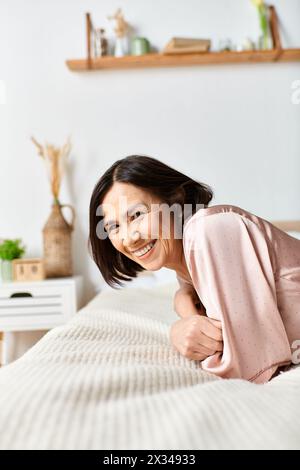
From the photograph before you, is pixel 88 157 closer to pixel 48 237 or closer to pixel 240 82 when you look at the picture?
pixel 48 237

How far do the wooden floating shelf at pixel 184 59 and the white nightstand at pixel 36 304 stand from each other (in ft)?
4.05

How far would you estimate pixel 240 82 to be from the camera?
10.2 feet

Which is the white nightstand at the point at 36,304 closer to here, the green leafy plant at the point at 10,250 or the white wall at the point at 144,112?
the green leafy plant at the point at 10,250

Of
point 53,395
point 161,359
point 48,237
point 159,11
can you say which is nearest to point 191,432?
point 53,395

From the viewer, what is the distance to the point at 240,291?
0.86 m

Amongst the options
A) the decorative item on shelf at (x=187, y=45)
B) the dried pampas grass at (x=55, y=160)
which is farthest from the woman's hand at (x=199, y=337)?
the decorative item on shelf at (x=187, y=45)

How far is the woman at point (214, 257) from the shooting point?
0.86 meters

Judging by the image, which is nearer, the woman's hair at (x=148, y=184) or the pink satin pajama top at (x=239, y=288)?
the pink satin pajama top at (x=239, y=288)

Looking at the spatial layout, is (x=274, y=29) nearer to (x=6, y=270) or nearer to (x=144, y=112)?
(x=144, y=112)

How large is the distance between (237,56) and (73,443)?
2813 millimetres

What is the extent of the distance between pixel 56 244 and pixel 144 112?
93cm

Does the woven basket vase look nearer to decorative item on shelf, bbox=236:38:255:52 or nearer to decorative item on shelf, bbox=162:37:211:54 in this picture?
decorative item on shelf, bbox=162:37:211:54

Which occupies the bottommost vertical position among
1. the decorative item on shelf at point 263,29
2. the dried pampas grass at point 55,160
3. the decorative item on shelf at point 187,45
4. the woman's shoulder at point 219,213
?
the dried pampas grass at point 55,160

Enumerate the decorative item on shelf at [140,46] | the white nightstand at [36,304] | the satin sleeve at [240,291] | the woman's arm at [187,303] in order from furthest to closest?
the decorative item on shelf at [140,46] < the white nightstand at [36,304] < the woman's arm at [187,303] < the satin sleeve at [240,291]
